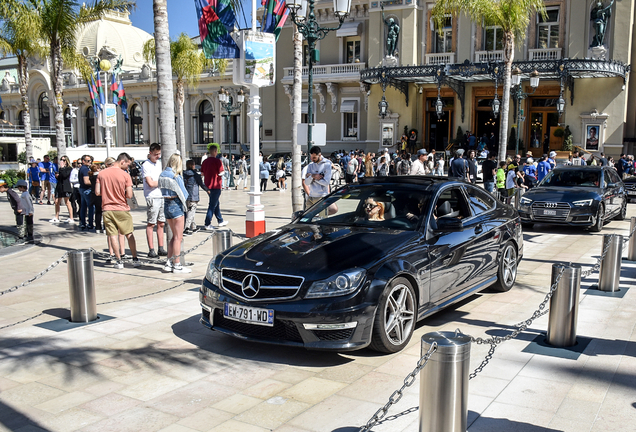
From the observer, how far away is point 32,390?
4.57 metres

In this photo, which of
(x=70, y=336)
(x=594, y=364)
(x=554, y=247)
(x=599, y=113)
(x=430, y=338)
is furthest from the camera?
(x=599, y=113)

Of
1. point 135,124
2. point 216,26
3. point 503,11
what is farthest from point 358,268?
point 135,124

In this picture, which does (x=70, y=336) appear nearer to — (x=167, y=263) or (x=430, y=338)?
(x=167, y=263)

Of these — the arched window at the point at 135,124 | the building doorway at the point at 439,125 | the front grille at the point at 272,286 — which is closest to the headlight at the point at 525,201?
the front grille at the point at 272,286

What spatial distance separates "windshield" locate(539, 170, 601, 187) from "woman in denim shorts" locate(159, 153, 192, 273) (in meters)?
9.58

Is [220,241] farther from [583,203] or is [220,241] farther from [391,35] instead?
[391,35]

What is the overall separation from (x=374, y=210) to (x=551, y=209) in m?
8.17

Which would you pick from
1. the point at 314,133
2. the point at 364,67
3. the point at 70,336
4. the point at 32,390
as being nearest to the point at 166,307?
the point at 70,336

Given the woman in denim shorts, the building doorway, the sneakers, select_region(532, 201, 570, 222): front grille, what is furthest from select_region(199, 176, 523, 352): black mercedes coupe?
the building doorway

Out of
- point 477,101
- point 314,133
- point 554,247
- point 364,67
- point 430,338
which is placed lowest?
point 554,247

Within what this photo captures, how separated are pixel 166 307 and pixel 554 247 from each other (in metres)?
7.97

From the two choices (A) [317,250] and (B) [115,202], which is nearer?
(A) [317,250]

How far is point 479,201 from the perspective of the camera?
7.20 meters

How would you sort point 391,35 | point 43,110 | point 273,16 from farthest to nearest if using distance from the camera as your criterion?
point 43,110
point 391,35
point 273,16
